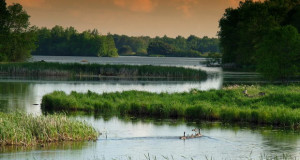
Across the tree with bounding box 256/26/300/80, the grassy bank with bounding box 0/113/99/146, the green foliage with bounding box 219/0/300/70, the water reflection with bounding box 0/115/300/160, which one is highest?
the green foliage with bounding box 219/0/300/70

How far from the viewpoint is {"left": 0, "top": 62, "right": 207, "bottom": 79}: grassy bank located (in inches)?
3169

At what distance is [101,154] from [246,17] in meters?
89.3

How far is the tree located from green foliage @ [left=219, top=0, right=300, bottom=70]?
33.9 m

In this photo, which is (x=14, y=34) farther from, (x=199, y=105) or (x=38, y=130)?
(x=38, y=130)

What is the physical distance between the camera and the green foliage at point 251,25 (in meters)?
100

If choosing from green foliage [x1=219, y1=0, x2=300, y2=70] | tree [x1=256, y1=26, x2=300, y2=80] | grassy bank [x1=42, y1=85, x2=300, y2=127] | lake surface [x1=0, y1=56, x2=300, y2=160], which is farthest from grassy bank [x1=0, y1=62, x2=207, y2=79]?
lake surface [x1=0, y1=56, x2=300, y2=160]

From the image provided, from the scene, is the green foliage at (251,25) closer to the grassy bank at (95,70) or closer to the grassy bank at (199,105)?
the grassy bank at (95,70)

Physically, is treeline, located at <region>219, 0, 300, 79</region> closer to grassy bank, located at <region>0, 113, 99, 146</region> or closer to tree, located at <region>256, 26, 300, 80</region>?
tree, located at <region>256, 26, 300, 80</region>

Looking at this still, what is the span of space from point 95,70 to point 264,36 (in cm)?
2555

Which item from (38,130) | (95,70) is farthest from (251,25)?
(38,130)

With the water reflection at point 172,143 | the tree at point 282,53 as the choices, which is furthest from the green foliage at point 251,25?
the water reflection at point 172,143

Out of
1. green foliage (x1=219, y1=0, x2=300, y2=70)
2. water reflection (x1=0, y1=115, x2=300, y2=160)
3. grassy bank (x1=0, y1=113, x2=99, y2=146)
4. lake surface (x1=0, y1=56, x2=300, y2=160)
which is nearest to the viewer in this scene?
lake surface (x1=0, y1=56, x2=300, y2=160)

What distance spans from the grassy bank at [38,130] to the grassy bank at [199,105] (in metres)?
9.89

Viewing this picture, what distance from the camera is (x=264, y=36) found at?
76875 millimetres
